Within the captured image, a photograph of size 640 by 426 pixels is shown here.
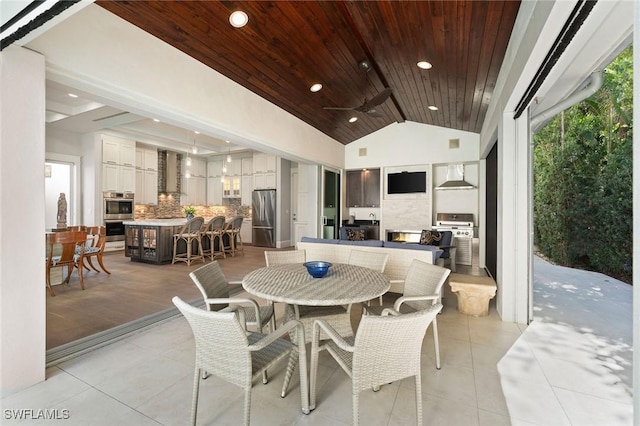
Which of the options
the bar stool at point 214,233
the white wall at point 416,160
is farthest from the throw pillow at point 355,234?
the bar stool at point 214,233

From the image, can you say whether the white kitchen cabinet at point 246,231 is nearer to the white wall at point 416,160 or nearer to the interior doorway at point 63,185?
the white wall at point 416,160

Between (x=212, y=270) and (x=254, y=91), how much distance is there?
2.84 meters

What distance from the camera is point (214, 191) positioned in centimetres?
1004

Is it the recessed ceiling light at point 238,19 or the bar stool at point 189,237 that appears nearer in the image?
the recessed ceiling light at point 238,19

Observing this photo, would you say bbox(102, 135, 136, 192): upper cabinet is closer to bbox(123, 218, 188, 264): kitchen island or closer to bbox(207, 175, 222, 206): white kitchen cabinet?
bbox(123, 218, 188, 264): kitchen island

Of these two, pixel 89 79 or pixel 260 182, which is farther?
pixel 260 182

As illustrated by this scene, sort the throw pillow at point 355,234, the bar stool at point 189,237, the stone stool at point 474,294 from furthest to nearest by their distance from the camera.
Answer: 1. the throw pillow at point 355,234
2. the bar stool at point 189,237
3. the stone stool at point 474,294

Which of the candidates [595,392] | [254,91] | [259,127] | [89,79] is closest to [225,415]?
[595,392]

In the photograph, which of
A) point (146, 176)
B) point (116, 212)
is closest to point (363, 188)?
point (146, 176)

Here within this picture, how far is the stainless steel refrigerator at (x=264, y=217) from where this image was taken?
8539 mm

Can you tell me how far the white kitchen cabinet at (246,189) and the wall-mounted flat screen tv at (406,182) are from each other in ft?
14.9

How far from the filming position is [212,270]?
2.32 meters

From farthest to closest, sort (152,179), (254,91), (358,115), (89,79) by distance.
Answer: (152,179) < (358,115) < (254,91) < (89,79)

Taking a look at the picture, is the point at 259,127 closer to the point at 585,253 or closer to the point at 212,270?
the point at 212,270
